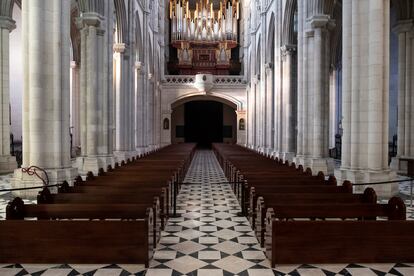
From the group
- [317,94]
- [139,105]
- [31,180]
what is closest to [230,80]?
[139,105]

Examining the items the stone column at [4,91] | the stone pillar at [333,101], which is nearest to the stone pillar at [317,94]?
the stone column at [4,91]

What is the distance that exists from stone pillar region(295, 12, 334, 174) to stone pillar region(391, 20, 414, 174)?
12.1 ft

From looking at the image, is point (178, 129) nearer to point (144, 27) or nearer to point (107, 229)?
point (144, 27)

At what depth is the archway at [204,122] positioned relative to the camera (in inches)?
1625

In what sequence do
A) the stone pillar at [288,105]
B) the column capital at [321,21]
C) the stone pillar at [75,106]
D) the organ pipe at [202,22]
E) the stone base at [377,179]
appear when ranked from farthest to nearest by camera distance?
1. the organ pipe at [202,22]
2. the stone pillar at [75,106]
3. the stone pillar at [288,105]
4. the column capital at [321,21]
5. the stone base at [377,179]

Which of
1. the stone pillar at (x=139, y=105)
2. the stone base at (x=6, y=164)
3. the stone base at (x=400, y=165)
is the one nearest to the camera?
the stone base at (x=400, y=165)

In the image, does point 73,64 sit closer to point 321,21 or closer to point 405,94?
point 321,21

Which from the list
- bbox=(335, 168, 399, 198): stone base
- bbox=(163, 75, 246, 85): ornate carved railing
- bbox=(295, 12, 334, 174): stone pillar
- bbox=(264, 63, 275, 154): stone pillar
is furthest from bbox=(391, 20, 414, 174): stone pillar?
bbox=(163, 75, 246, 85): ornate carved railing

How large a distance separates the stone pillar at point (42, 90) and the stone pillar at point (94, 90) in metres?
3.45

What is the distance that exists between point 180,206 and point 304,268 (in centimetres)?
479

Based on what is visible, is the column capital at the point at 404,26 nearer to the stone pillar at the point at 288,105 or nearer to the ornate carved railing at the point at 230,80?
the stone pillar at the point at 288,105

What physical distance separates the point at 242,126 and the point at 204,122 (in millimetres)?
7233

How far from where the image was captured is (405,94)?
15570 millimetres

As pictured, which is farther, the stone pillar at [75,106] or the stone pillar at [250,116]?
the stone pillar at [250,116]
